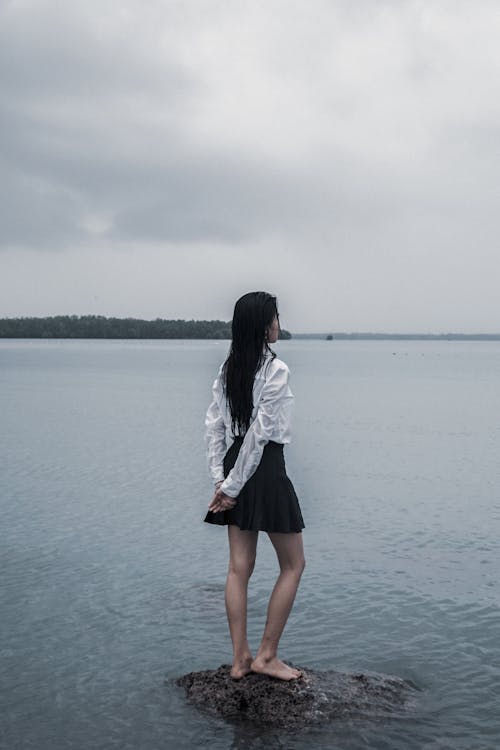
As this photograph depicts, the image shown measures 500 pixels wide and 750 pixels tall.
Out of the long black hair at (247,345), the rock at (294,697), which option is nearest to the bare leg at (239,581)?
the rock at (294,697)

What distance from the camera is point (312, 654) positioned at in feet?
24.7

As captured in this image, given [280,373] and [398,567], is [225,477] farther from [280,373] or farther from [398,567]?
[398,567]

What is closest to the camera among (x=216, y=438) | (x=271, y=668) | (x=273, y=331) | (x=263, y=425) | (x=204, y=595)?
(x=263, y=425)

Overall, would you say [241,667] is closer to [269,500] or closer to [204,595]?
[269,500]

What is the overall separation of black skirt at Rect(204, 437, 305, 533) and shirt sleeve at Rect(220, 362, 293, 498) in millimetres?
100

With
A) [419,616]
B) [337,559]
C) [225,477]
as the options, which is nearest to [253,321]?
[225,477]

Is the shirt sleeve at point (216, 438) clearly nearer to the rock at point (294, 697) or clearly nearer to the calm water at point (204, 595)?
the rock at point (294, 697)

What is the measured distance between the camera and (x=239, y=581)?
6.18 meters

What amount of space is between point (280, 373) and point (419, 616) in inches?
152

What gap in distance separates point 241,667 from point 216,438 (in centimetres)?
163

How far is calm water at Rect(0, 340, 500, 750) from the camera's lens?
627 cm

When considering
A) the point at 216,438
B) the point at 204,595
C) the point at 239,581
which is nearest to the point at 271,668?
the point at 239,581

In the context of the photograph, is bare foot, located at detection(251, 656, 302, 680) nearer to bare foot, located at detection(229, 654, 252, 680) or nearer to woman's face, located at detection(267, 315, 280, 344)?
bare foot, located at detection(229, 654, 252, 680)

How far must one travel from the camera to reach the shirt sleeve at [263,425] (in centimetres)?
582
